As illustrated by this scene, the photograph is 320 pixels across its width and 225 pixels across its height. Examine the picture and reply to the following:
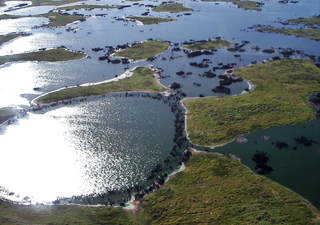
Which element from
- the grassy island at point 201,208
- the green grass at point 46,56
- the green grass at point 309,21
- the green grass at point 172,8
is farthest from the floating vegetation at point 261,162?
the green grass at point 172,8

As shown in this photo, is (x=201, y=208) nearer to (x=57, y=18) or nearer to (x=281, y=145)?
(x=281, y=145)

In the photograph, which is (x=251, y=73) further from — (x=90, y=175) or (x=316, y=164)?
(x=90, y=175)

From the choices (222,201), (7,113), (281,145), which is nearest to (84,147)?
(7,113)

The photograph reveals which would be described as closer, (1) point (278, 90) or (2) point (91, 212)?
(2) point (91, 212)

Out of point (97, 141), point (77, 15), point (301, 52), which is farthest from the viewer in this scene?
point (77, 15)

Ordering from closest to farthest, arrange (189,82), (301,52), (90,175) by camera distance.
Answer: (90,175) < (189,82) < (301,52)

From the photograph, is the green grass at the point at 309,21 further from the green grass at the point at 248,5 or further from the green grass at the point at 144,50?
the green grass at the point at 144,50

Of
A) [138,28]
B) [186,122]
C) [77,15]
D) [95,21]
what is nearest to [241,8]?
[138,28]
